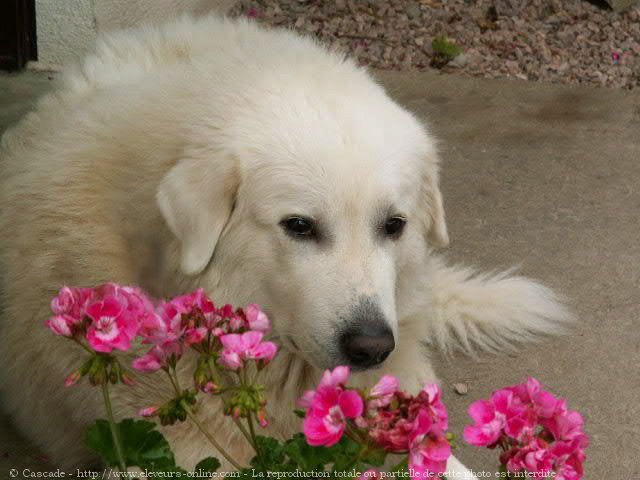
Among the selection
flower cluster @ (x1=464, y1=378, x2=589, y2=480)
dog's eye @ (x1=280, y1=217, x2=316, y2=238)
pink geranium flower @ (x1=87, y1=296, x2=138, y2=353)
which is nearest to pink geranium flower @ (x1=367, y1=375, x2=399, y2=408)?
flower cluster @ (x1=464, y1=378, x2=589, y2=480)

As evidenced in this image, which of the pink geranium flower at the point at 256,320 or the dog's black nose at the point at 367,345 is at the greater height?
the pink geranium flower at the point at 256,320

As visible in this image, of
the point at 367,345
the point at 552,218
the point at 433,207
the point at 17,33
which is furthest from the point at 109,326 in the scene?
the point at 17,33

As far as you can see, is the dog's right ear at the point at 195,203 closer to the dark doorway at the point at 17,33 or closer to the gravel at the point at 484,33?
the dark doorway at the point at 17,33

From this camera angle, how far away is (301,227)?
2.53 m

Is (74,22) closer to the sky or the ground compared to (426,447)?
closer to the ground

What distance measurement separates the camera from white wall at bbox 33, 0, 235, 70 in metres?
4.95

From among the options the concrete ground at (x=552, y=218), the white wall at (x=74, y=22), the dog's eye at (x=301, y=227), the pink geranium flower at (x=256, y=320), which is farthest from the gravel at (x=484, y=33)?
the pink geranium flower at (x=256, y=320)

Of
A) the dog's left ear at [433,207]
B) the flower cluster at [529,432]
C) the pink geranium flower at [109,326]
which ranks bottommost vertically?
the dog's left ear at [433,207]

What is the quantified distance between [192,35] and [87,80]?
1.14 ft

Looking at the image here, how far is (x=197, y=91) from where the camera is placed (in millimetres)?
2709

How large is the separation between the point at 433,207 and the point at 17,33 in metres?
2.94

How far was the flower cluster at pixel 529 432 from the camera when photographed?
1.54 metres

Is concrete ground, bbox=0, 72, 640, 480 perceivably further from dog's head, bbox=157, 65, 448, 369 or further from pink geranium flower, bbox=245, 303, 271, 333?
pink geranium flower, bbox=245, 303, 271, 333

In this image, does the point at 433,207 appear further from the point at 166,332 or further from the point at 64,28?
the point at 64,28
